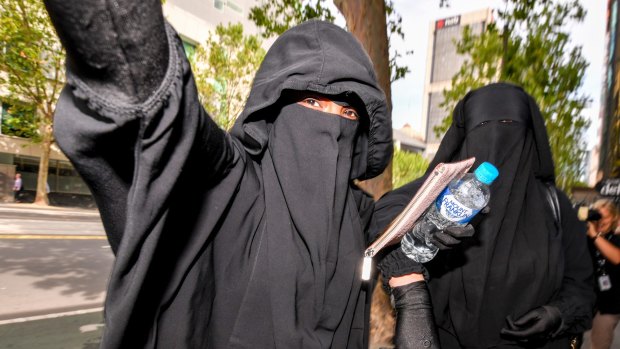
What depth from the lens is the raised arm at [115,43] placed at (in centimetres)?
59

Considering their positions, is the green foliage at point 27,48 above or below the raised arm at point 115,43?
above

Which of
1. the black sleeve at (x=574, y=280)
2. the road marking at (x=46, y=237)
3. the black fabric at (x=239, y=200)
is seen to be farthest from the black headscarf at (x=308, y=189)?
the road marking at (x=46, y=237)

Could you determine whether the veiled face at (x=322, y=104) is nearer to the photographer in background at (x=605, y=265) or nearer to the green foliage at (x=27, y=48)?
the photographer in background at (x=605, y=265)

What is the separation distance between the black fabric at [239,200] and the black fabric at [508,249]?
1.64ft

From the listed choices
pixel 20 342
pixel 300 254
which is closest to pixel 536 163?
pixel 300 254

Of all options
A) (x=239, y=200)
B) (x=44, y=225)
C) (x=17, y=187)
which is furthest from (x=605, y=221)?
(x=17, y=187)

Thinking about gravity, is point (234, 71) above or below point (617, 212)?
above

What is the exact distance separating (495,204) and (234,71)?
16.7 meters

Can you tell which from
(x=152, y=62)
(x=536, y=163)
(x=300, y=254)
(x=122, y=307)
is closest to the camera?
(x=152, y=62)

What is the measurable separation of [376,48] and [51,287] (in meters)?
5.64

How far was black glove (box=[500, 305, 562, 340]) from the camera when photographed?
1.69 metres

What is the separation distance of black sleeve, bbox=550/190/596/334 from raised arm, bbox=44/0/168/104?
191cm

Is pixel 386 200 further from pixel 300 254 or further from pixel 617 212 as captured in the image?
pixel 617 212

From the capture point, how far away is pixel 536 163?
193cm
